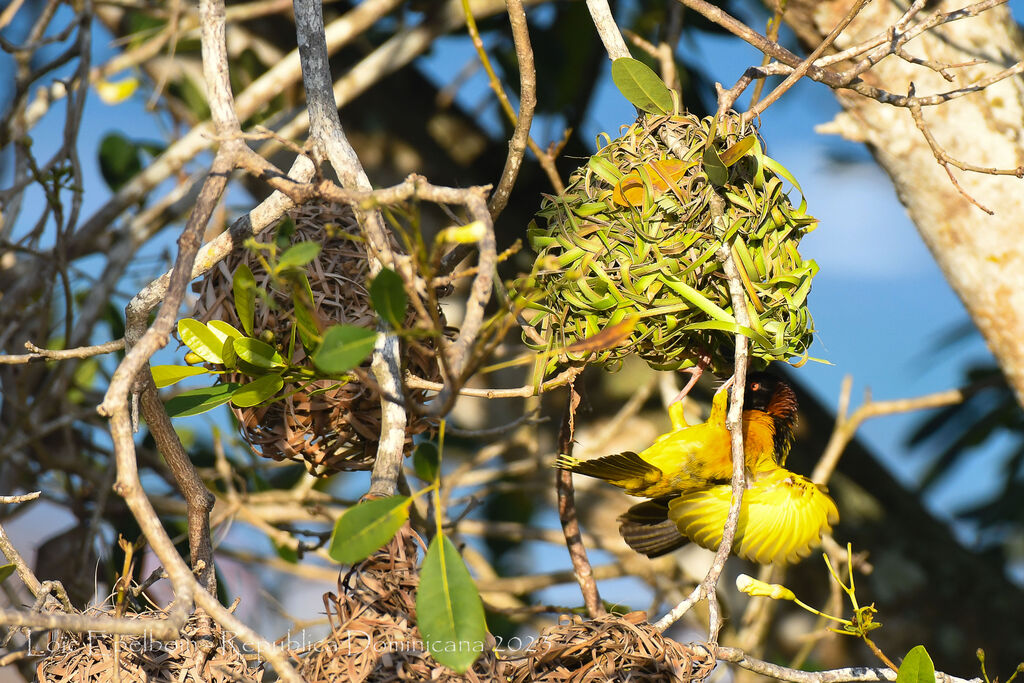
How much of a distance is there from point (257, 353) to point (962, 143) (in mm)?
1572

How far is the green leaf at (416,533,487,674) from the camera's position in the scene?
76 cm

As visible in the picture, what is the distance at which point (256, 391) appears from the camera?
3.54 ft

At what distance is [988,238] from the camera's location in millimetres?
1859

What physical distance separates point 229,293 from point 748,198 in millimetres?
747

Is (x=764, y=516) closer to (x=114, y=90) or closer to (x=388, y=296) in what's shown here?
(x=388, y=296)

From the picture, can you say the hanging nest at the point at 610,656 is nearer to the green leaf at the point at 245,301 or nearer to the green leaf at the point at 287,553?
the green leaf at the point at 245,301


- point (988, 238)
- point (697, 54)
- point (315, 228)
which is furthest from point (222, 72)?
point (697, 54)

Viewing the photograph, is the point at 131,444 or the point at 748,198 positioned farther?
the point at 748,198

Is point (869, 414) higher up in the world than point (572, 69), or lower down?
lower down

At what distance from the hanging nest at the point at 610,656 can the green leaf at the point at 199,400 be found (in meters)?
0.50

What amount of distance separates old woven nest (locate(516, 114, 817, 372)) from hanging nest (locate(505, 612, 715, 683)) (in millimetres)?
353

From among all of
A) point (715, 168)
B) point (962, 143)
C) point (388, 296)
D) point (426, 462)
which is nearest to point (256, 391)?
point (426, 462)

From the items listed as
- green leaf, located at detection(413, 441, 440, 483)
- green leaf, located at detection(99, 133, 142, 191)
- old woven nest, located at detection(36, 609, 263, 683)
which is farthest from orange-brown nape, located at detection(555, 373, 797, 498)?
green leaf, located at detection(99, 133, 142, 191)

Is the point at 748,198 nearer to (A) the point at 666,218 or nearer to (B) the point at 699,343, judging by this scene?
(A) the point at 666,218
